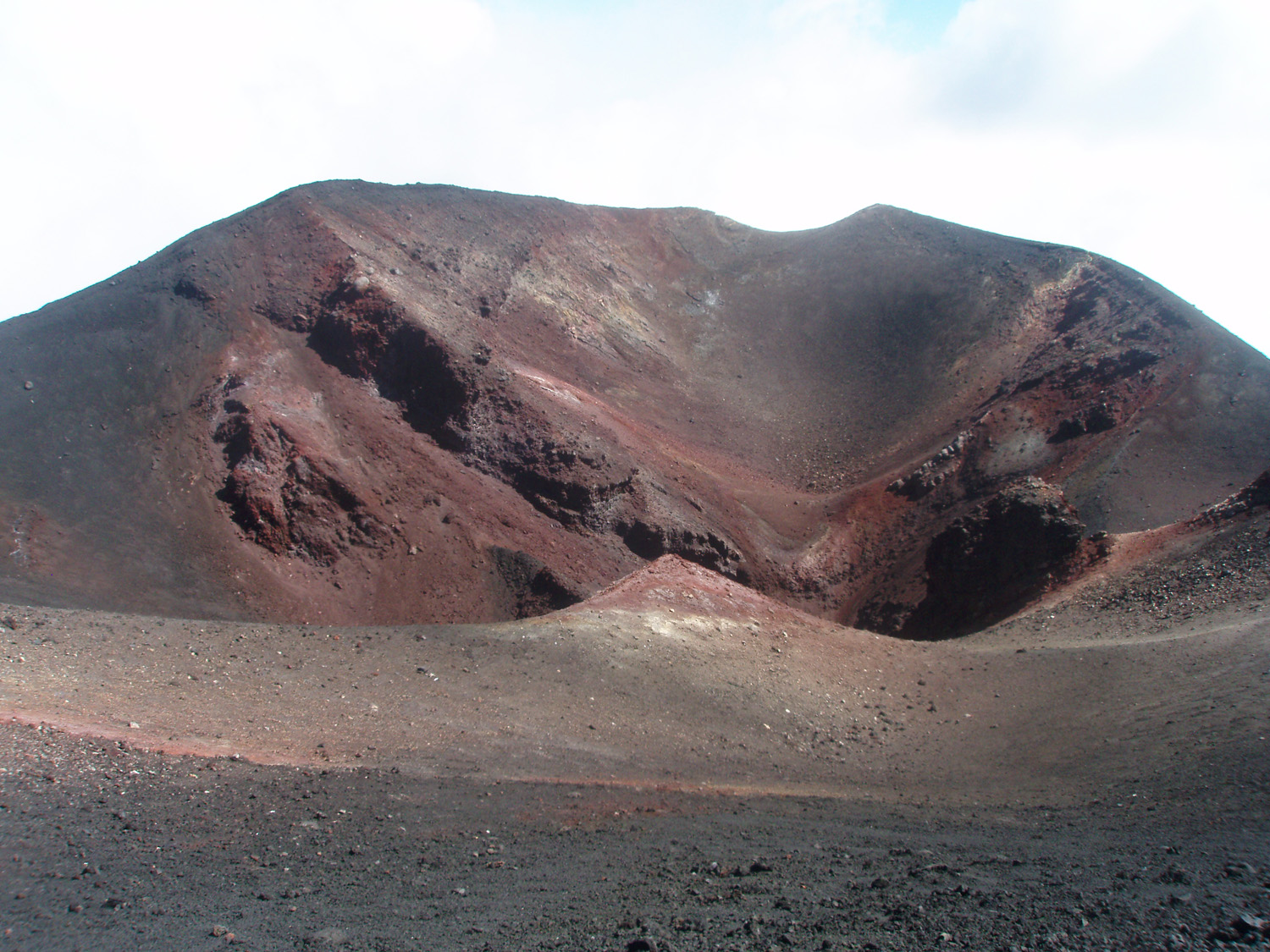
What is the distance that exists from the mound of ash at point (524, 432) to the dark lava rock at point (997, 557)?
0.34 feet

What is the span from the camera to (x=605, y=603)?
47.4 feet

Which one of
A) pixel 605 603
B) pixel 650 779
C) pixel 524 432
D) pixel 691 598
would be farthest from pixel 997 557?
pixel 524 432

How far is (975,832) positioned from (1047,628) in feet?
29.4

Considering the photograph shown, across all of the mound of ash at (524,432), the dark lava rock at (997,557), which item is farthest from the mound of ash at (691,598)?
the dark lava rock at (997,557)

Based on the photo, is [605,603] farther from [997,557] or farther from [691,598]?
[997,557]

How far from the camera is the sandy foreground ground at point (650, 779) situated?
209 inches

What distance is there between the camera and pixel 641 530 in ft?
85.0

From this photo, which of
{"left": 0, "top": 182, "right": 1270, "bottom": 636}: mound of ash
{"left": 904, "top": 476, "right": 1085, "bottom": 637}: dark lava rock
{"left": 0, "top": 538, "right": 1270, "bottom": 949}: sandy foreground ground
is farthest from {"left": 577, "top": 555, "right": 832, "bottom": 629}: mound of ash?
{"left": 904, "top": 476, "right": 1085, "bottom": 637}: dark lava rock

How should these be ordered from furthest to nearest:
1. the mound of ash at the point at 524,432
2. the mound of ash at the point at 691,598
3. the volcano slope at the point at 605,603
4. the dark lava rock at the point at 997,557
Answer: the mound of ash at the point at 524,432
the dark lava rock at the point at 997,557
the mound of ash at the point at 691,598
the volcano slope at the point at 605,603

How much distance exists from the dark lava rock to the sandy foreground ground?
11.0 ft

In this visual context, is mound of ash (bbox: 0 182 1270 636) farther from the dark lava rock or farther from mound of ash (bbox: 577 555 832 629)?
mound of ash (bbox: 577 555 832 629)

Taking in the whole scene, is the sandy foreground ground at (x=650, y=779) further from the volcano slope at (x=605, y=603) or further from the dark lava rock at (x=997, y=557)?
the dark lava rock at (x=997, y=557)

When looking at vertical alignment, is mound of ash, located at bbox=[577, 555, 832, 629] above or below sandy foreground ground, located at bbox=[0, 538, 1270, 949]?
above

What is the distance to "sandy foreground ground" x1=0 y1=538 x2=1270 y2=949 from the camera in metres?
5.31
